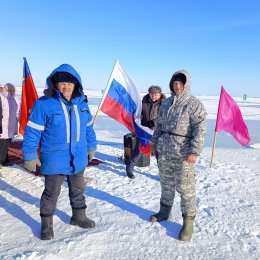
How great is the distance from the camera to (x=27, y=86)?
19.4 ft

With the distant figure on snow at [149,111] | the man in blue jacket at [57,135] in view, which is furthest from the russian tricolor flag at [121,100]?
the man in blue jacket at [57,135]

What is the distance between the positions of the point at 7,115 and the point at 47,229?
10.9ft

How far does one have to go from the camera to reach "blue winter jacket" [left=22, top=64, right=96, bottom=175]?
3025 millimetres

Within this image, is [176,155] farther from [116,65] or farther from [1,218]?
[116,65]

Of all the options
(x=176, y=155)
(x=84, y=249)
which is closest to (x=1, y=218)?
(x=84, y=249)

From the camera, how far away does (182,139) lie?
3.32m

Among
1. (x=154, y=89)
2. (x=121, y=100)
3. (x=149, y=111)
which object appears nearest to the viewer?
(x=154, y=89)

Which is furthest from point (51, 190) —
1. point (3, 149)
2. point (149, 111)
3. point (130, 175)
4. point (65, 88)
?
point (3, 149)

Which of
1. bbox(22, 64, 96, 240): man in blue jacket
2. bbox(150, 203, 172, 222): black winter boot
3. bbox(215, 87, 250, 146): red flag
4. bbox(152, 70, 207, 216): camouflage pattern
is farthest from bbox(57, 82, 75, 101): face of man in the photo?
bbox(215, 87, 250, 146): red flag

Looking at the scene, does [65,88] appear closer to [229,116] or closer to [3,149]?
[3,149]

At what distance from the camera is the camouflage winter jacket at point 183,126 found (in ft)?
10.5

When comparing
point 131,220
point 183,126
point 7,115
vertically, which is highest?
point 183,126

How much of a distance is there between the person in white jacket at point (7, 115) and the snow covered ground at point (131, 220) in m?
0.51

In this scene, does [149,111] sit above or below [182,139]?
above
